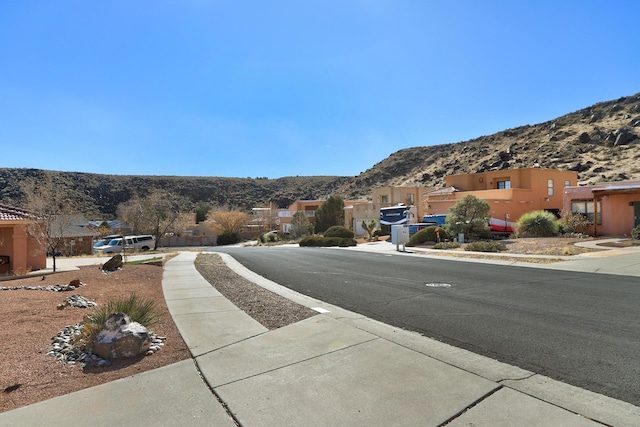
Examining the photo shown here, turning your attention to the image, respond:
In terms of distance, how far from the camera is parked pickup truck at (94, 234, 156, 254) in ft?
114

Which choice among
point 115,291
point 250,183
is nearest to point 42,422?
point 115,291

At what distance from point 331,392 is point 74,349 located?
12.3 feet

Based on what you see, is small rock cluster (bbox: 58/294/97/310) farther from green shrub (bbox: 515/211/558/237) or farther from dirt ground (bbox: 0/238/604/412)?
green shrub (bbox: 515/211/558/237)

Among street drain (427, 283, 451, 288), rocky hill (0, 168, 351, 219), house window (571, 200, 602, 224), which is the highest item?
rocky hill (0, 168, 351, 219)

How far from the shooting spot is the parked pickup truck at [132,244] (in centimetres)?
3466

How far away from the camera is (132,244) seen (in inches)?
1515

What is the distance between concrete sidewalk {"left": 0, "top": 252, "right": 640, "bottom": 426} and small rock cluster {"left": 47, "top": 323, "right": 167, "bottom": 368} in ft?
1.80

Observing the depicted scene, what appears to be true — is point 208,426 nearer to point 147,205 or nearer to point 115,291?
point 115,291

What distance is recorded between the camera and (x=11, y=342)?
5.92 metres

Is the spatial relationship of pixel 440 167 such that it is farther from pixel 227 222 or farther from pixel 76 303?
pixel 76 303

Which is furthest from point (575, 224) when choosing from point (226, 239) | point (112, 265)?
point (226, 239)

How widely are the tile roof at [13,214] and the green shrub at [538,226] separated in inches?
1155

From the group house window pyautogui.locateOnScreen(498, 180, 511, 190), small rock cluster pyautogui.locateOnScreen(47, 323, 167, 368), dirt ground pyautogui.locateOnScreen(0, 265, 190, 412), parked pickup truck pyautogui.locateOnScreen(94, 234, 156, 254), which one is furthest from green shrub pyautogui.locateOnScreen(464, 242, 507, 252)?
parked pickup truck pyautogui.locateOnScreen(94, 234, 156, 254)

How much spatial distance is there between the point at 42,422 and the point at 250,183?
348 ft
